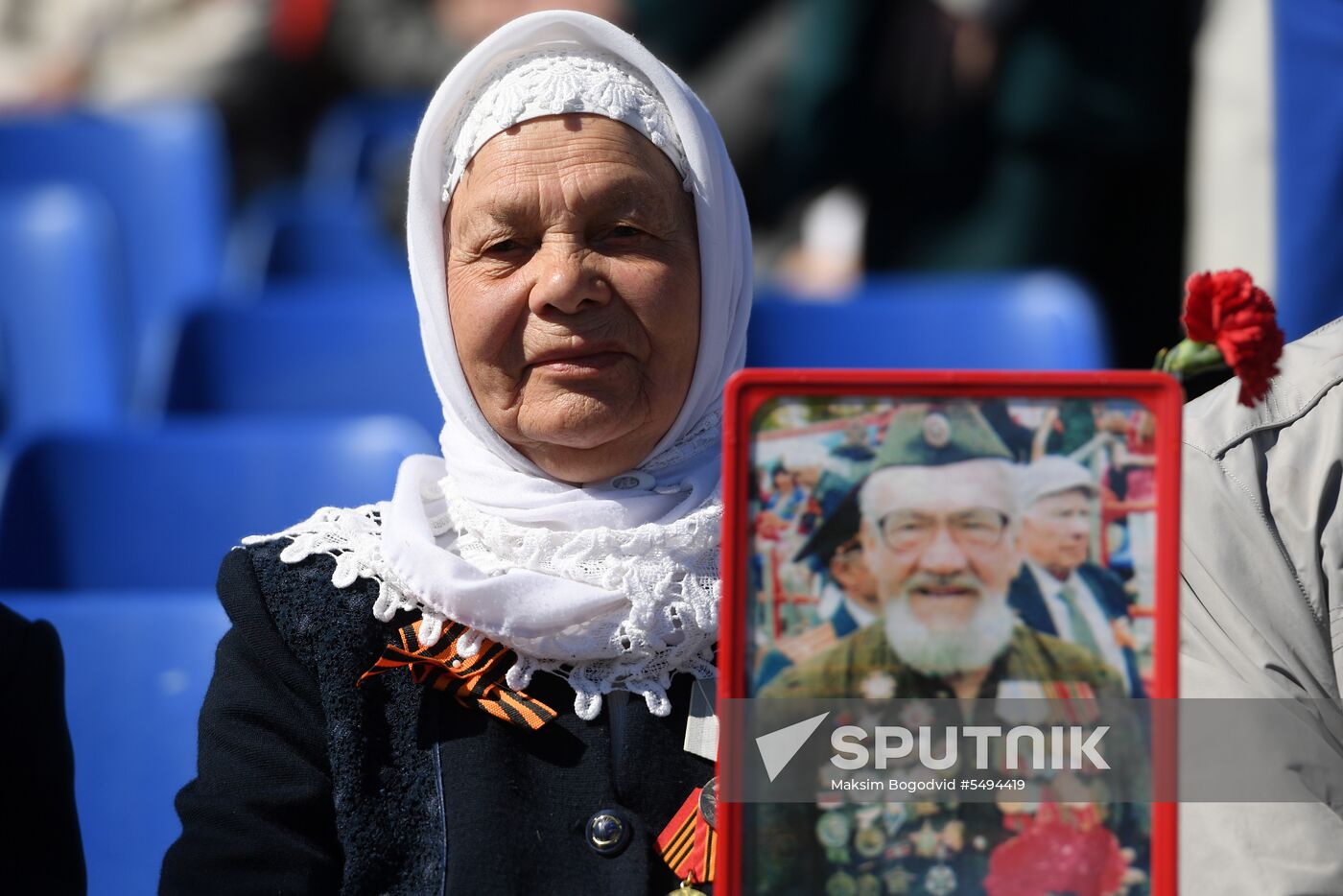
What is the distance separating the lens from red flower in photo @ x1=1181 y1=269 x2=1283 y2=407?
5.40ft

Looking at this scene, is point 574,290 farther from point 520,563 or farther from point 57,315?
point 57,315

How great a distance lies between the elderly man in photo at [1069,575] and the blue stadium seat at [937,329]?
7.20 ft

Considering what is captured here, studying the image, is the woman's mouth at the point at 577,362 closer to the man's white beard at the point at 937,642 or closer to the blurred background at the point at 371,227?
the man's white beard at the point at 937,642

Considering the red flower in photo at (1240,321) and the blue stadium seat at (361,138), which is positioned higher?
the blue stadium seat at (361,138)

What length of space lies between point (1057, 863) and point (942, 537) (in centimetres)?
29

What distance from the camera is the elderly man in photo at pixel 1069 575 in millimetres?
1359

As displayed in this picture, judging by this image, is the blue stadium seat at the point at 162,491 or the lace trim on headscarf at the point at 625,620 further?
the blue stadium seat at the point at 162,491

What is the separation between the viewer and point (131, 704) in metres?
2.25

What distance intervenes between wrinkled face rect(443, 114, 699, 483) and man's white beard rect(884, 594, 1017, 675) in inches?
22.0

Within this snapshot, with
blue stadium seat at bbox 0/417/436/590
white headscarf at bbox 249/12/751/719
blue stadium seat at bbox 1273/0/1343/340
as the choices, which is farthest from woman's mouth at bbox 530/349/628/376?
blue stadium seat at bbox 1273/0/1343/340

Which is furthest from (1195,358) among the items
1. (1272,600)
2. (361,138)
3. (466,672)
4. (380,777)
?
(361,138)

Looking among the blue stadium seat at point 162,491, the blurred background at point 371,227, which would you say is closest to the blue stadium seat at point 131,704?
the blurred background at point 371,227

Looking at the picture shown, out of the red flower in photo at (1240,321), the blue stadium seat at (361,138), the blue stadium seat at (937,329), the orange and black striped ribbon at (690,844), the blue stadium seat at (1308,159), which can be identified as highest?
the blue stadium seat at (361,138)

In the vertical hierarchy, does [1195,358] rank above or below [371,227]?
below
